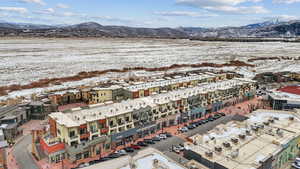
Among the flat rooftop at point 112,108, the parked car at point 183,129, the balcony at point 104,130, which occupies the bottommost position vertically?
the parked car at point 183,129

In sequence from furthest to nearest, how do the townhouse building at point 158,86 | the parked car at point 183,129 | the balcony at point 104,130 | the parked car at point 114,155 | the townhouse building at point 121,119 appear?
1. the townhouse building at point 158,86
2. the parked car at point 183,129
3. the balcony at point 104,130
4. the parked car at point 114,155
5. the townhouse building at point 121,119

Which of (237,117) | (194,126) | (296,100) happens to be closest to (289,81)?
(296,100)

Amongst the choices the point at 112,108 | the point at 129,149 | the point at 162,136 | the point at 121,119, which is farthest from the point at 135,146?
the point at 112,108

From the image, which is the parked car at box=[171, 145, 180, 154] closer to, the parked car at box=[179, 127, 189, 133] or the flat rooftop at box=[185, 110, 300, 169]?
the flat rooftop at box=[185, 110, 300, 169]

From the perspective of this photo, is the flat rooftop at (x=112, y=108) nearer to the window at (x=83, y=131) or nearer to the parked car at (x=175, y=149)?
the window at (x=83, y=131)

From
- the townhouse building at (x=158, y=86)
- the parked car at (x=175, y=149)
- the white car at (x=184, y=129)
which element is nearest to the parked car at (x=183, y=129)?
the white car at (x=184, y=129)

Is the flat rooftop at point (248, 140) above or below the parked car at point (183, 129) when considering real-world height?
above
